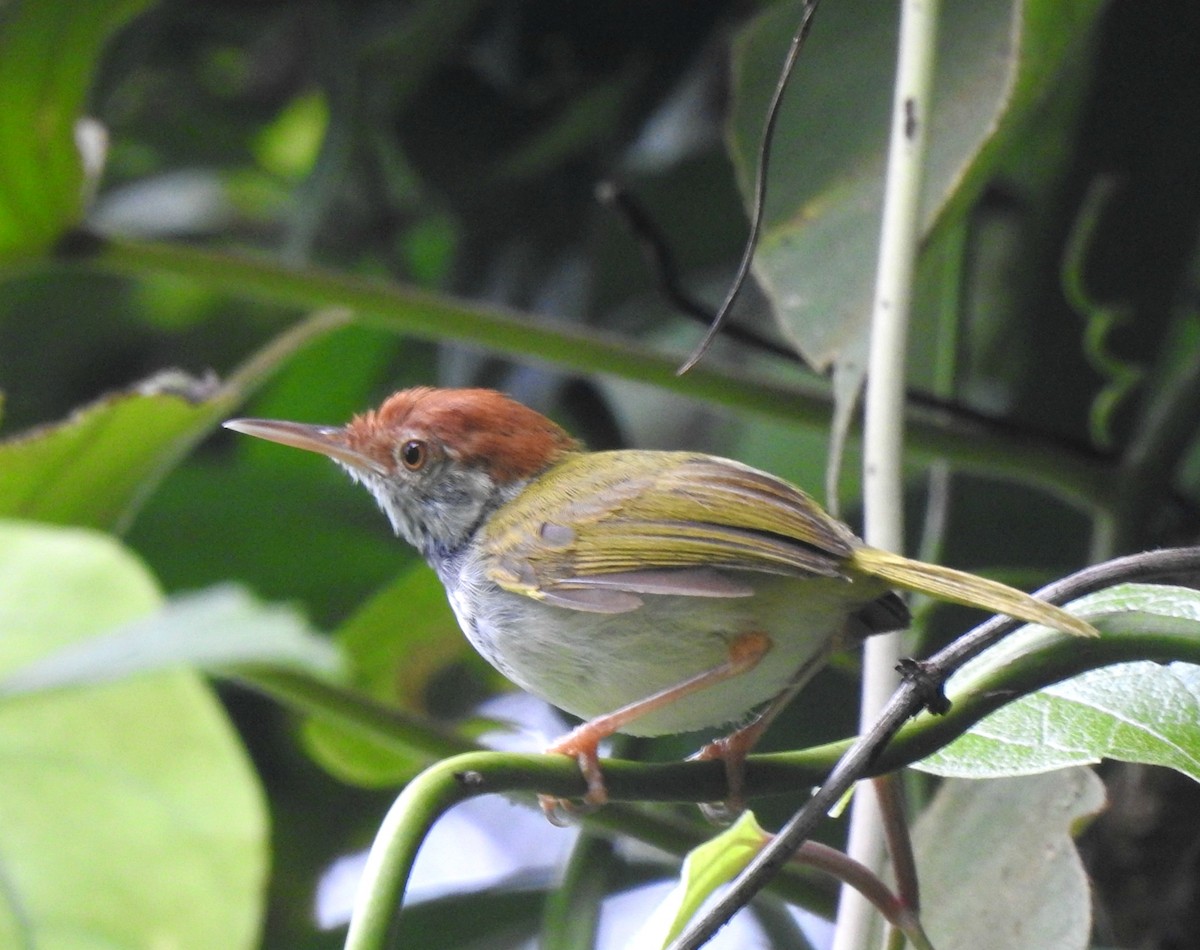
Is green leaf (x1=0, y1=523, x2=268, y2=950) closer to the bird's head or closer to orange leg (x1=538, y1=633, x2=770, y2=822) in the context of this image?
orange leg (x1=538, y1=633, x2=770, y2=822)

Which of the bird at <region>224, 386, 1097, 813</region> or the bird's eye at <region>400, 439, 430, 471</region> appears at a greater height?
the bird's eye at <region>400, 439, 430, 471</region>

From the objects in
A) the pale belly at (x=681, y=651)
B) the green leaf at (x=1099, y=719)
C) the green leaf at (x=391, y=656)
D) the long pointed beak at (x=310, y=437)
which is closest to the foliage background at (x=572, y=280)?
the green leaf at (x=391, y=656)

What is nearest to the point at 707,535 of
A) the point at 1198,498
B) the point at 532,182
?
the point at 1198,498

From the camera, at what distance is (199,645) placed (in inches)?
36.9

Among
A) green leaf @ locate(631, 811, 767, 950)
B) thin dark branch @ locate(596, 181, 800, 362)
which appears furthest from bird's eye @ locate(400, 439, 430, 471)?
green leaf @ locate(631, 811, 767, 950)

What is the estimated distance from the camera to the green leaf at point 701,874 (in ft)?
4.06

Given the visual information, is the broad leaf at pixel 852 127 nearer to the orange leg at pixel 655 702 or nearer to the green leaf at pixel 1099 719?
the orange leg at pixel 655 702

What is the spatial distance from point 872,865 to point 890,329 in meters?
0.60

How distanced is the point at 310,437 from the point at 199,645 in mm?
1184

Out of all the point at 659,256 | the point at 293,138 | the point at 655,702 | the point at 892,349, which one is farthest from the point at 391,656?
the point at 293,138

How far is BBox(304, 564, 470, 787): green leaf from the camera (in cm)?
262

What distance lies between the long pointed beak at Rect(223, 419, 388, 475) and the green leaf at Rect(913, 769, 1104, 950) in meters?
0.99

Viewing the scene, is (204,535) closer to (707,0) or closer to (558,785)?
(707,0)

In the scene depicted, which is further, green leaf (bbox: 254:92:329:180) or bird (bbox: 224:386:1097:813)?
green leaf (bbox: 254:92:329:180)
